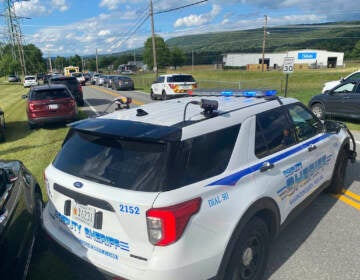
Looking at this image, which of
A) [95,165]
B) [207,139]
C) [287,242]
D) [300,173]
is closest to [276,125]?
[300,173]

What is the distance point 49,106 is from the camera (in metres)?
11.3

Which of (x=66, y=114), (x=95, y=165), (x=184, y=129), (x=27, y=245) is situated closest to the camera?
(x=184, y=129)

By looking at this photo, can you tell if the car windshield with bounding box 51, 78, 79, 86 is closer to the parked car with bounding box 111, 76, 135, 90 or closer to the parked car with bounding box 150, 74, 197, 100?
the parked car with bounding box 150, 74, 197, 100

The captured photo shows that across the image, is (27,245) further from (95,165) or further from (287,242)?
(287,242)

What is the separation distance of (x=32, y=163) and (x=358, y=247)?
6.81m

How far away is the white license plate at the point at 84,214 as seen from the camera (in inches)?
98.3

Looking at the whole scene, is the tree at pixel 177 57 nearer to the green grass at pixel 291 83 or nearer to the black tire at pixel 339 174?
the green grass at pixel 291 83

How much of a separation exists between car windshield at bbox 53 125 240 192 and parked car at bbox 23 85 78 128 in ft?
30.4

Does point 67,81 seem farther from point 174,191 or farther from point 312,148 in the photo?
point 174,191

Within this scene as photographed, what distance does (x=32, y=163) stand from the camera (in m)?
7.39

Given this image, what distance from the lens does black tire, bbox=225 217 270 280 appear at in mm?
2594

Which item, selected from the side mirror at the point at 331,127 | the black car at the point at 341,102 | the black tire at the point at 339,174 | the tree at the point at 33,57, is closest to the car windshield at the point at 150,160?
the side mirror at the point at 331,127

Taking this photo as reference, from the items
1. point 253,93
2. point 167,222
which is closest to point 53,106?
point 253,93

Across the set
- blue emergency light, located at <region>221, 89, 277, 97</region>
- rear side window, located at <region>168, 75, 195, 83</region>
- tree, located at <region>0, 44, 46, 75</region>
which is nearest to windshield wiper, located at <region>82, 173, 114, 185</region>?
blue emergency light, located at <region>221, 89, 277, 97</region>
